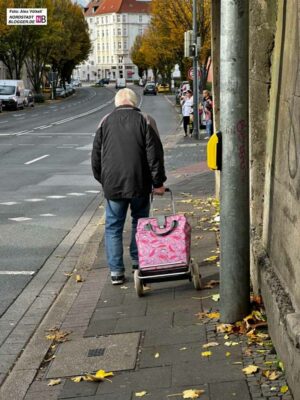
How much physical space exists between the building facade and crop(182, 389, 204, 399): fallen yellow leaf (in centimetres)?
17351

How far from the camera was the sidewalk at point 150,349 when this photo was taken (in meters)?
3.88

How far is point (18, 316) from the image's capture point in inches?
229

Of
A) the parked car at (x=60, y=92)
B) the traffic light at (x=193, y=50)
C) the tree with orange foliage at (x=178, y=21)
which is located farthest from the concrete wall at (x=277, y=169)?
the parked car at (x=60, y=92)

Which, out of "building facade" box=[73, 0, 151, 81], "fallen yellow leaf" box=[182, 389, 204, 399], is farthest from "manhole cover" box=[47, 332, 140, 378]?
"building facade" box=[73, 0, 151, 81]

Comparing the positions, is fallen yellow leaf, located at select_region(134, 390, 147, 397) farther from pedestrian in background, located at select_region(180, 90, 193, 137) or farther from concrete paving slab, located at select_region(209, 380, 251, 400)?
pedestrian in background, located at select_region(180, 90, 193, 137)

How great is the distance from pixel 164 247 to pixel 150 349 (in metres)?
1.27

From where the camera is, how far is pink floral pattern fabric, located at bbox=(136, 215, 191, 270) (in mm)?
5652

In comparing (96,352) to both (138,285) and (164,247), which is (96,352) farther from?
(164,247)

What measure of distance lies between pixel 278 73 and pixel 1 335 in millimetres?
2809

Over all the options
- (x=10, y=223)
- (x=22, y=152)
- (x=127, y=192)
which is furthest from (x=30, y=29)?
(x=127, y=192)

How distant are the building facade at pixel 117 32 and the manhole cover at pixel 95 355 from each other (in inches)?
6791

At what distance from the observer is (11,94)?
179ft

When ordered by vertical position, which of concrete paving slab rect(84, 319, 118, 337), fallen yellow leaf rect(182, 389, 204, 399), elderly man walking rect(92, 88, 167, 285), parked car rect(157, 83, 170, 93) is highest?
elderly man walking rect(92, 88, 167, 285)

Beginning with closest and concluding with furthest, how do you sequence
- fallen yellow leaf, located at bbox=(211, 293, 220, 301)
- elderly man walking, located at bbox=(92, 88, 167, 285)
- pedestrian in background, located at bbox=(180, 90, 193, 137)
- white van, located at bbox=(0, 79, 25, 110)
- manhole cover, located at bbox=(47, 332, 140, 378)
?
manhole cover, located at bbox=(47, 332, 140, 378)
fallen yellow leaf, located at bbox=(211, 293, 220, 301)
elderly man walking, located at bbox=(92, 88, 167, 285)
pedestrian in background, located at bbox=(180, 90, 193, 137)
white van, located at bbox=(0, 79, 25, 110)
